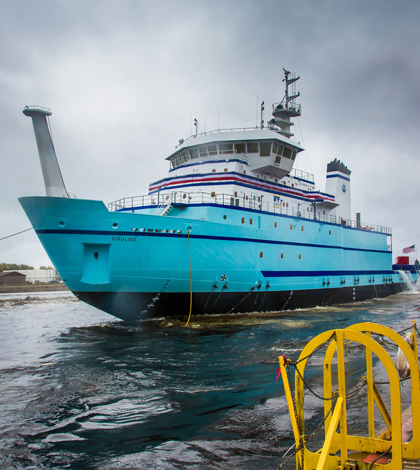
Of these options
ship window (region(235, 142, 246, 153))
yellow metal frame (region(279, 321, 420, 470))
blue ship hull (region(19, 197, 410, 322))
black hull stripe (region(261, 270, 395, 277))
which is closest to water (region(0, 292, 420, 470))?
yellow metal frame (region(279, 321, 420, 470))

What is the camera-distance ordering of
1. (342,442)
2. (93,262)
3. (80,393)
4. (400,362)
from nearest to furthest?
(342,442) → (400,362) → (80,393) → (93,262)

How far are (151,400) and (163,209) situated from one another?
965 centimetres

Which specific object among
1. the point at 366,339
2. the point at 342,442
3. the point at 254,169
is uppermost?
the point at 254,169

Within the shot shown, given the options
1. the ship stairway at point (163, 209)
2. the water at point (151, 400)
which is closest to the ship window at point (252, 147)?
the ship stairway at point (163, 209)

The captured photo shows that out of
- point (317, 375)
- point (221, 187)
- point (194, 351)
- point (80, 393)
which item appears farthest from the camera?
point (221, 187)

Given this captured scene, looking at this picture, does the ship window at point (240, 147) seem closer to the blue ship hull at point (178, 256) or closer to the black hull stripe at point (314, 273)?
the blue ship hull at point (178, 256)

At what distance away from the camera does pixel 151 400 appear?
6.30 m

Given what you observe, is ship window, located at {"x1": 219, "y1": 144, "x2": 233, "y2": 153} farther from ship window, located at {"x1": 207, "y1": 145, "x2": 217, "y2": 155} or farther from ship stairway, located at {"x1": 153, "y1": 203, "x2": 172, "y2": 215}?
ship stairway, located at {"x1": 153, "y1": 203, "x2": 172, "y2": 215}

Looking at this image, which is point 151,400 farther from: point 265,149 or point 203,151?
point 265,149

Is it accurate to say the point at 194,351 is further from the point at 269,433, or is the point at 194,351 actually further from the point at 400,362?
the point at 400,362

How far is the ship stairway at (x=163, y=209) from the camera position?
14.7 metres

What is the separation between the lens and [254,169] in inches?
759

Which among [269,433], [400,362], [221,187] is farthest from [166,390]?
[221,187]

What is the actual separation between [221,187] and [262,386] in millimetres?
11899
